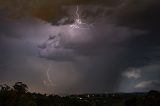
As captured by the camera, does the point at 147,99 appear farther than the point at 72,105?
No

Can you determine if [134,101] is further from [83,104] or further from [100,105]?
[100,105]

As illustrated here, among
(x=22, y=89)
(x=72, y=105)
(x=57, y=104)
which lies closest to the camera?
(x=22, y=89)

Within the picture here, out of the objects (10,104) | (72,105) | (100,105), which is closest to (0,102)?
(10,104)

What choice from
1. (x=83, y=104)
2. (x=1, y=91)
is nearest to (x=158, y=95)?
(x=83, y=104)

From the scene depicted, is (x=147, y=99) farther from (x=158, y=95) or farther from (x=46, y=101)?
(x=46, y=101)

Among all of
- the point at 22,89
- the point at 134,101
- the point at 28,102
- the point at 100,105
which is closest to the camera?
the point at 28,102

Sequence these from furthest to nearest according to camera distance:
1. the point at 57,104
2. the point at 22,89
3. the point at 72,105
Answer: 1. the point at 57,104
2. the point at 72,105
3. the point at 22,89

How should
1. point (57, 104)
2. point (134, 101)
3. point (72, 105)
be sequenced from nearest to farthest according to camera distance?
point (134, 101) < point (72, 105) < point (57, 104)

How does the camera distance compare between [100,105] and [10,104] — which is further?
[100,105]

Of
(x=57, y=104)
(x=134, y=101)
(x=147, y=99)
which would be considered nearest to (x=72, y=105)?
(x=57, y=104)
